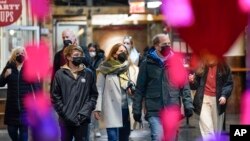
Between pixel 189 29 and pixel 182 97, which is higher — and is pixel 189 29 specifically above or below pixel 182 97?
above

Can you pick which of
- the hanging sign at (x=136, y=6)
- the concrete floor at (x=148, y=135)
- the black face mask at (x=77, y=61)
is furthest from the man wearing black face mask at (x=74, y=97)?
the hanging sign at (x=136, y=6)

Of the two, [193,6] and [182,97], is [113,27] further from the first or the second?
[193,6]

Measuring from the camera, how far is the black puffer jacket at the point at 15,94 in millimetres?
7355

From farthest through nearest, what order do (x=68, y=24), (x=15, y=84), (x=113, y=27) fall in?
(x=113, y=27) → (x=68, y=24) → (x=15, y=84)

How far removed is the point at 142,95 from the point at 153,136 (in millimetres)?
411

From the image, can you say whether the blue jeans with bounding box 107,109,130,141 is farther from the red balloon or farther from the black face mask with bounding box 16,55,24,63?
the red balloon

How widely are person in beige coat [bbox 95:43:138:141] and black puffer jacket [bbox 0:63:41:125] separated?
3.40ft

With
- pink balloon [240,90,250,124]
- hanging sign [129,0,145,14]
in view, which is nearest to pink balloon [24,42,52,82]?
pink balloon [240,90,250,124]

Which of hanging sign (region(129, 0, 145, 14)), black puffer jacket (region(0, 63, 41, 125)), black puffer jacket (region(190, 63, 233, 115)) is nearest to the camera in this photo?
black puffer jacket (region(190, 63, 233, 115))

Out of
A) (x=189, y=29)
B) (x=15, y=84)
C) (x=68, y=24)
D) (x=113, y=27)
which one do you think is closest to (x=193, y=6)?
(x=189, y=29)

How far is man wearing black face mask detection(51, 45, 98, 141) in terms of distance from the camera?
6012mm

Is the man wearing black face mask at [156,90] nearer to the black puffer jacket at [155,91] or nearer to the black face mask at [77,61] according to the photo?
the black puffer jacket at [155,91]

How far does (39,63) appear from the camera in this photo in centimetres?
675

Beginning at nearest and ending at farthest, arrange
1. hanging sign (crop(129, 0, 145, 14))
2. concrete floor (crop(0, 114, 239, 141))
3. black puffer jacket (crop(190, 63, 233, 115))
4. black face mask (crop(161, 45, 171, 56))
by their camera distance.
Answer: black face mask (crop(161, 45, 171, 56)) < black puffer jacket (crop(190, 63, 233, 115)) < concrete floor (crop(0, 114, 239, 141)) < hanging sign (crop(129, 0, 145, 14))
